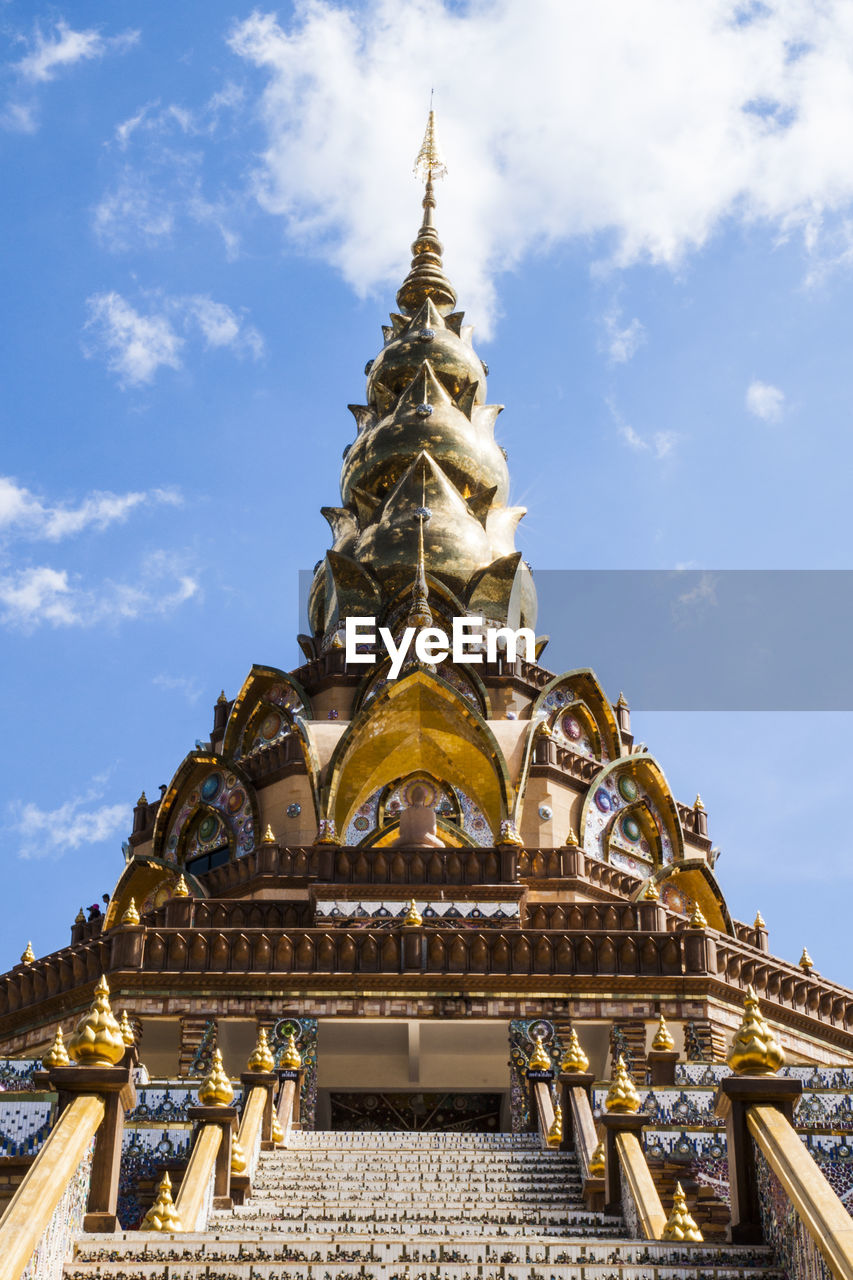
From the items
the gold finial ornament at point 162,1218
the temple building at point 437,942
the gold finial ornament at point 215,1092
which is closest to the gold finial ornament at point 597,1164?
the temple building at point 437,942

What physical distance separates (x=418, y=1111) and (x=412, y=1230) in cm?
1204

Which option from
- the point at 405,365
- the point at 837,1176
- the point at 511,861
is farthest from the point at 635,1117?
the point at 405,365

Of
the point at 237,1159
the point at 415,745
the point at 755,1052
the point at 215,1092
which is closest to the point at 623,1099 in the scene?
the point at 755,1052

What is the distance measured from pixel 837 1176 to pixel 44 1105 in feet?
22.4

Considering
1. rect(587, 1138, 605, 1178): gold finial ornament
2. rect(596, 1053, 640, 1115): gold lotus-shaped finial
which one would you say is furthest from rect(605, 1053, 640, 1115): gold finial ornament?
rect(587, 1138, 605, 1178): gold finial ornament

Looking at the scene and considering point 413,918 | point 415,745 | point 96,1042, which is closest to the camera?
point 96,1042

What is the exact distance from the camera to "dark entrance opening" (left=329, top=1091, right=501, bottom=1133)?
2300cm

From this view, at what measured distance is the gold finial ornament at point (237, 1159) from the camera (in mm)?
13625

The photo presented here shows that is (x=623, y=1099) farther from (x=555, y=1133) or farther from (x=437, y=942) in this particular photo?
(x=437, y=942)

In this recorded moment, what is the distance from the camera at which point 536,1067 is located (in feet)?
62.4

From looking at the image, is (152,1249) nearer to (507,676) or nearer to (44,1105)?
(44,1105)

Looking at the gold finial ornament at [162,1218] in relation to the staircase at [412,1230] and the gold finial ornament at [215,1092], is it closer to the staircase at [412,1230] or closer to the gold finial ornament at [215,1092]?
the staircase at [412,1230]
